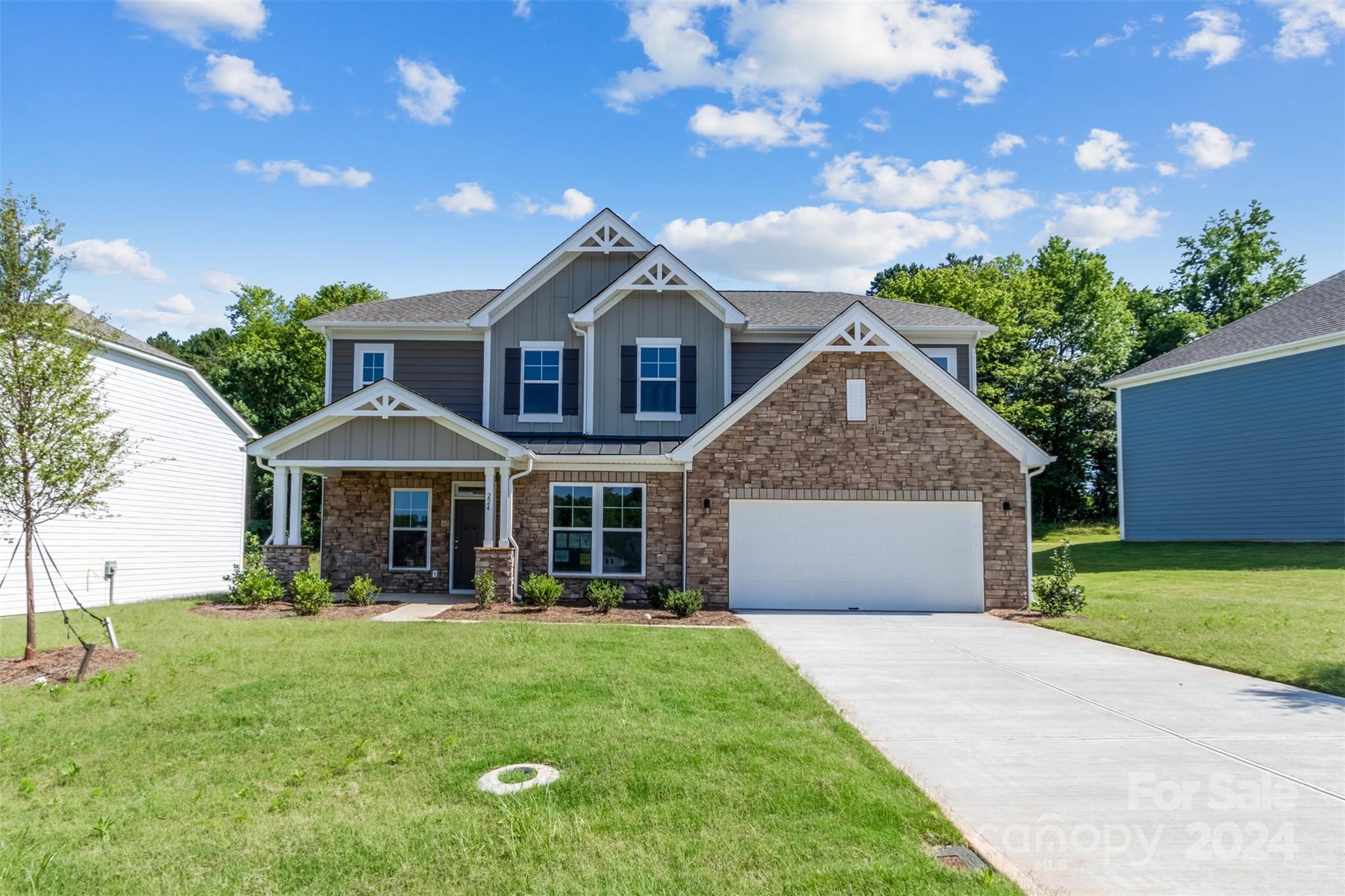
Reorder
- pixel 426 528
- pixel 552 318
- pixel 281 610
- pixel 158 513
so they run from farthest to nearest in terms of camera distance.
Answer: pixel 158 513 < pixel 552 318 < pixel 426 528 < pixel 281 610

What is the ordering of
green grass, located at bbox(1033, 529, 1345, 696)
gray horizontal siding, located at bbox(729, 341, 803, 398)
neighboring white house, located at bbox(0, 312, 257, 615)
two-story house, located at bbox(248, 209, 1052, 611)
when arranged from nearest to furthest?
1. green grass, located at bbox(1033, 529, 1345, 696)
2. two-story house, located at bbox(248, 209, 1052, 611)
3. neighboring white house, located at bbox(0, 312, 257, 615)
4. gray horizontal siding, located at bbox(729, 341, 803, 398)

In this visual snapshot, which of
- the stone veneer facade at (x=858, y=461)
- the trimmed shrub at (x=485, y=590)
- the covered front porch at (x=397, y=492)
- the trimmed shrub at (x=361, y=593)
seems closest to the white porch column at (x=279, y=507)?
the covered front porch at (x=397, y=492)

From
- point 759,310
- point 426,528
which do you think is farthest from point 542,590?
point 759,310

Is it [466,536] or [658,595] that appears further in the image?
[466,536]

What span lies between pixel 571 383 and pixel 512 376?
4.42 feet

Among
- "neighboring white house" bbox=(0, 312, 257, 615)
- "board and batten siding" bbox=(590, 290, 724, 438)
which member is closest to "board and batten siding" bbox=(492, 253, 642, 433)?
"board and batten siding" bbox=(590, 290, 724, 438)

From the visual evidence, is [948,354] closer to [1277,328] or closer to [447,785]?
[1277,328]

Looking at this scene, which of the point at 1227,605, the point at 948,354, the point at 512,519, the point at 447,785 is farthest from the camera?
the point at 948,354

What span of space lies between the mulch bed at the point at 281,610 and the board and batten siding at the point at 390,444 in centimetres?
278

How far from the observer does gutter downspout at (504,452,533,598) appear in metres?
15.4

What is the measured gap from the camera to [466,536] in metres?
17.6

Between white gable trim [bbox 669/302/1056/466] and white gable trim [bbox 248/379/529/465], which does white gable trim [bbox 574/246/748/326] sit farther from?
white gable trim [bbox 248/379/529/465]

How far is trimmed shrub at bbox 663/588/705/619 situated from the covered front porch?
10.4ft

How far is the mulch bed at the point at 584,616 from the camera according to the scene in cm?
1330
